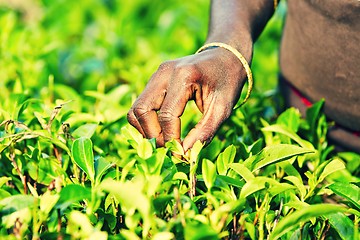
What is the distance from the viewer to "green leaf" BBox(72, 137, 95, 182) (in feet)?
5.20

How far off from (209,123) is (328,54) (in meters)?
0.60

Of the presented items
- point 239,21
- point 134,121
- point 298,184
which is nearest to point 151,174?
point 134,121

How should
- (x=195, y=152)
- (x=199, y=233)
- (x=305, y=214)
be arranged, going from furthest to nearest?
1. (x=195, y=152)
2. (x=305, y=214)
3. (x=199, y=233)

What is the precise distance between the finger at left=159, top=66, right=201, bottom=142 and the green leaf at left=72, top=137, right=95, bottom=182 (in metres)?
0.21

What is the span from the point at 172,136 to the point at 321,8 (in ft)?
2.34

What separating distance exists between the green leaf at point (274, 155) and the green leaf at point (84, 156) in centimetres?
40

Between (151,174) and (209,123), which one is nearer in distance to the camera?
(151,174)

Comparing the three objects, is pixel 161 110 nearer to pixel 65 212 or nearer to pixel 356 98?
pixel 65 212

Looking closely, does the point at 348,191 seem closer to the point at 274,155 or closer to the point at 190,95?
the point at 274,155

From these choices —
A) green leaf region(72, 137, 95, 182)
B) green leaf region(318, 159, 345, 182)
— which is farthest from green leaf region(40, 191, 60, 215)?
green leaf region(318, 159, 345, 182)

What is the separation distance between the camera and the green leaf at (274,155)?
5.30 ft

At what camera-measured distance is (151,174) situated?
1.46m

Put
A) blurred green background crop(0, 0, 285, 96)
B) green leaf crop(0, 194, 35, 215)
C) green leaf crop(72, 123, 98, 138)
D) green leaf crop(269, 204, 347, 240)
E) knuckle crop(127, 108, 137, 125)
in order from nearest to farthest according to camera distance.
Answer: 1. green leaf crop(269, 204, 347, 240)
2. green leaf crop(0, 194, 35, 215)
3. knuckle crop(127, 108, 137, 125)
4. green leaf crop(72, 123, 98, 138)
5. blurred green background crop(0, 0, 285, 96)

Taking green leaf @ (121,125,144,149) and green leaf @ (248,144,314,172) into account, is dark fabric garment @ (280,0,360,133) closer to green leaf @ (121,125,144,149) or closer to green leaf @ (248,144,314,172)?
green leaf @ (248,144,314,172)
